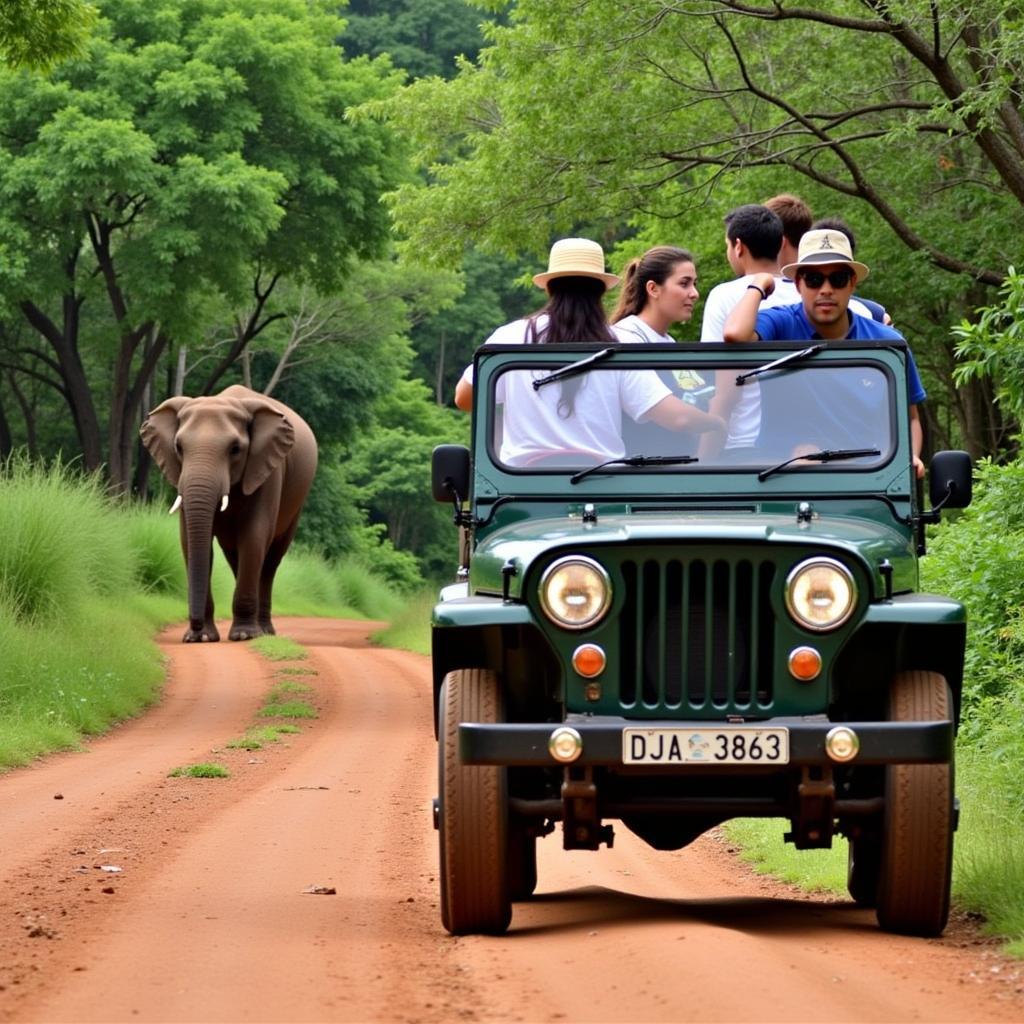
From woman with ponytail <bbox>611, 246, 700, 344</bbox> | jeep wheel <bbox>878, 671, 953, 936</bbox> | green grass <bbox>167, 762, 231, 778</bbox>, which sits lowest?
green grass <bbox>167, 762, 231, 778</bbox>

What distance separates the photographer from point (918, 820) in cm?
683

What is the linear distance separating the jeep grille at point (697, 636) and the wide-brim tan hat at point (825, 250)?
177 centimetres

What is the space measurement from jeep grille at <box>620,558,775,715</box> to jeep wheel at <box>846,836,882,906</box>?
1.43 m

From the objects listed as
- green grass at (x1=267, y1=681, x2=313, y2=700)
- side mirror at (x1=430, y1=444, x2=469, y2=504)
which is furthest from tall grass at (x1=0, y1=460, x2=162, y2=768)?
side mirror at (x1=430, y1=444, x2=469, y2=504)

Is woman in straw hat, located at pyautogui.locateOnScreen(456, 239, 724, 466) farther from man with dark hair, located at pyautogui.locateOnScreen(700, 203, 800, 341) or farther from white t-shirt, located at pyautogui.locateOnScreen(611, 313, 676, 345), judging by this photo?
man with dark hair, located at pyautogui.locateOnScreen(700, 203, 800, 341)

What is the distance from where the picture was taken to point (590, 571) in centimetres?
679

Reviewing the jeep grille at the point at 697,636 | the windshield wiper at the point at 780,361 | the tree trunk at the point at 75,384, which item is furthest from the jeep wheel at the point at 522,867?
the tree trunk at the point at 75,384

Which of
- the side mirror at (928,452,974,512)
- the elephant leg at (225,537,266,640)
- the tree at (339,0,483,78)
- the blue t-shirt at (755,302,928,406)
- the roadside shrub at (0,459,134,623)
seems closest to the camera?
the side mirror at (928,452,974,512)

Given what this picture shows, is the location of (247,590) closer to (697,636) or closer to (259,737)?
(259,737)

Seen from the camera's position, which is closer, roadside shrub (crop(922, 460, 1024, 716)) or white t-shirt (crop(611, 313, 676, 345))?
white t-shirt (crop(611, 313, 676, 345))

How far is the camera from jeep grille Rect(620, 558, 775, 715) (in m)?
6.80

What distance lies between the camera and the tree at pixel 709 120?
72.4 feet

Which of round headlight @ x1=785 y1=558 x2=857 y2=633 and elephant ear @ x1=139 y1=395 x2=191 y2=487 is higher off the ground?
elephant ear @ x1=139 y1=395 x2=191 y2=487

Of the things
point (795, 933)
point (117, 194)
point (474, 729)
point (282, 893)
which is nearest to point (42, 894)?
point (282, 893)
